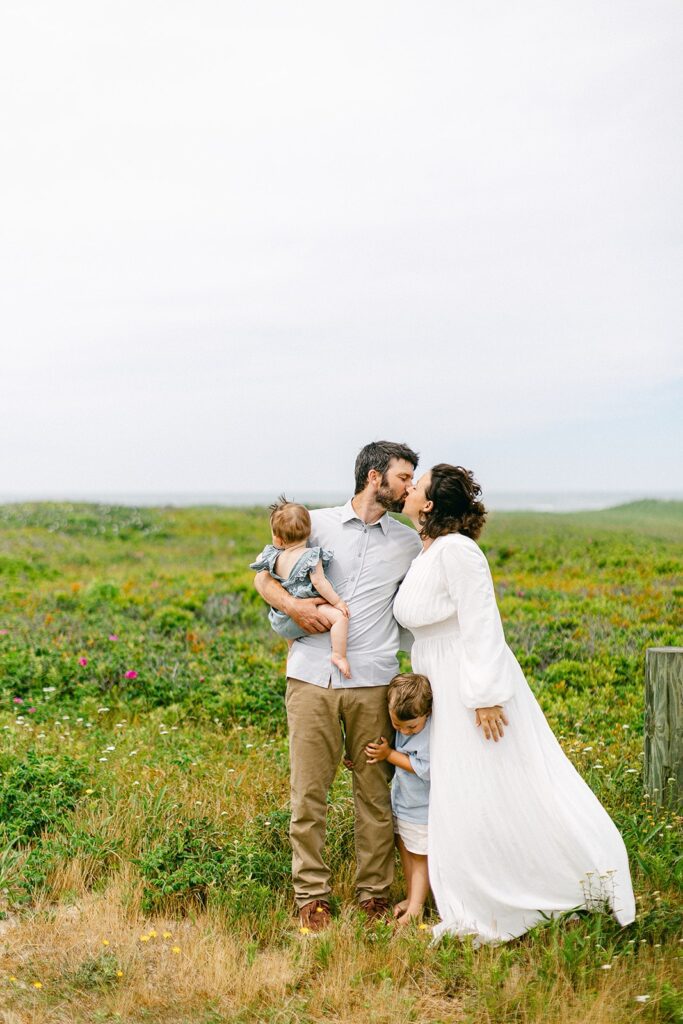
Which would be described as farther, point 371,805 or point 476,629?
point 371,805

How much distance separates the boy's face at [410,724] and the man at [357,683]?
6.7 inches

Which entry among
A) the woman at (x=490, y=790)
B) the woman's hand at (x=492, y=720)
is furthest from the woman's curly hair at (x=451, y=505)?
the woman's hand at (x=492, y=720)

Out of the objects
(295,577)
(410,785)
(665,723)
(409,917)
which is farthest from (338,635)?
(665,723)

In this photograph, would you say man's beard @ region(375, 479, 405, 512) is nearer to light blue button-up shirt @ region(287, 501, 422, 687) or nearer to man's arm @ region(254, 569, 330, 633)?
light blue button-up shirt @ region(287, 501, 422, 687)

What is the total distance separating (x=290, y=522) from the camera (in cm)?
487

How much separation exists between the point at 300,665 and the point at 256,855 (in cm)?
124

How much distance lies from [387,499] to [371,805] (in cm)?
175

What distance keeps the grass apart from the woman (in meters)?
0.18

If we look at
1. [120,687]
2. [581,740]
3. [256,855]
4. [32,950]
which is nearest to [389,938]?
[256,855]

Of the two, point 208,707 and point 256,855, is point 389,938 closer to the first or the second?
point 256,855

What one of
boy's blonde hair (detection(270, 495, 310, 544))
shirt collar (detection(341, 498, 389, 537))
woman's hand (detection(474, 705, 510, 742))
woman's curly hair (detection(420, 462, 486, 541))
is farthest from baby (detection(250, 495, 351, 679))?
woman's hand (detection(474, 705, 510, 742))

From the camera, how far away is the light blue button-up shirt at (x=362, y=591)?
487cm

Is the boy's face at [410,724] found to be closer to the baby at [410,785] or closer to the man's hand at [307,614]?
the baby at [410,785]

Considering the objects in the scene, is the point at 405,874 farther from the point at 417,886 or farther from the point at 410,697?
the point at 410,697
